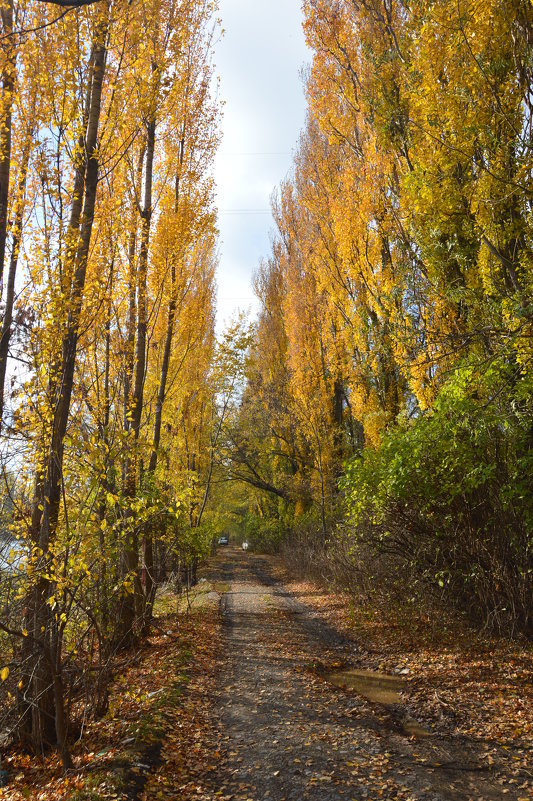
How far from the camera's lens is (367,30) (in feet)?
37.5

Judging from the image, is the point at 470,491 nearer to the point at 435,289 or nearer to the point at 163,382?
the point at 435,289

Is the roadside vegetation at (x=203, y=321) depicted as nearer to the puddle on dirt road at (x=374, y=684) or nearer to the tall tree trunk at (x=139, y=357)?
the tall tree trunk at (x=139, y=357)

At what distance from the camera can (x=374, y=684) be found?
631 cm

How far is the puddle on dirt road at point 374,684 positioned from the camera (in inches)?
223

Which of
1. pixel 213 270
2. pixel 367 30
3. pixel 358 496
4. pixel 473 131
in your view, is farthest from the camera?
pixel 213 270

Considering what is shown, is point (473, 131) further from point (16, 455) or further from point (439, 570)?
point (16, 455)

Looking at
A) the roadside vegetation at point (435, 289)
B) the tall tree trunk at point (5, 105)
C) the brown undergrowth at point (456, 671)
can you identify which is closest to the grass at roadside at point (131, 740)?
the brown undergrowth at point (456, 671)

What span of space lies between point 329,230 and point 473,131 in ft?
30.0

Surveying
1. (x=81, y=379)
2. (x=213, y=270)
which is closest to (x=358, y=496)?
(x=81, y=379)

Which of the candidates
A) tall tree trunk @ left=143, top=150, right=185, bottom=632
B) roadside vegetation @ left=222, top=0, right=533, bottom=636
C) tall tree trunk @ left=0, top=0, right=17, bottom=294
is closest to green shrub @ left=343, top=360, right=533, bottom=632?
roadside vegetation @ left=222, top=0, right=533, bottom=636

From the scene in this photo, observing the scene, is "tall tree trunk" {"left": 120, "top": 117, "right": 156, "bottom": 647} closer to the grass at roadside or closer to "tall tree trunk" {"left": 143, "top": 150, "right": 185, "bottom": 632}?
"tall tree trunk" {"left": 143, "top": 150, "right": 185, "bottom": 632}

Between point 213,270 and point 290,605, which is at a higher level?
point 213,270

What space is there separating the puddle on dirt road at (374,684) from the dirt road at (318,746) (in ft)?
0.46

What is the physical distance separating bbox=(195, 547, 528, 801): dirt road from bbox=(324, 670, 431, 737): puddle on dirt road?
0.46 ft
